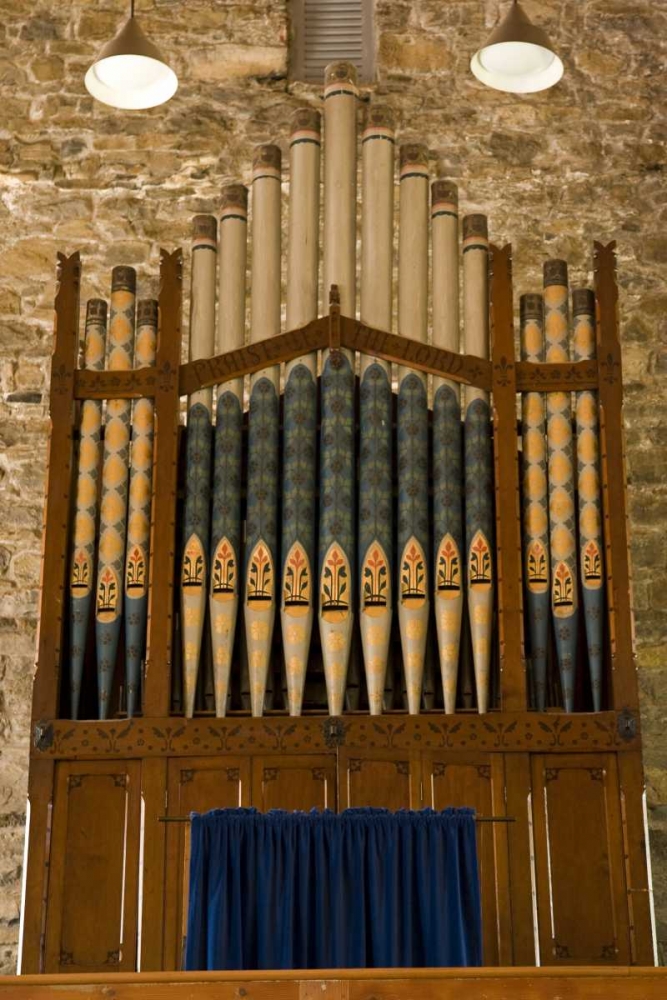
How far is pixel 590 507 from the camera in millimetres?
7883

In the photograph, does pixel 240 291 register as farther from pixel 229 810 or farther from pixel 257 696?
pixel 229 810

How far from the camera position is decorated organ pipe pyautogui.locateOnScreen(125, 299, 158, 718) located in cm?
779

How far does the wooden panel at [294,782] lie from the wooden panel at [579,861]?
3.22 feet

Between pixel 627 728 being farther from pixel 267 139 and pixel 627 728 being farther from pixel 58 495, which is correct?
pixel 267 139

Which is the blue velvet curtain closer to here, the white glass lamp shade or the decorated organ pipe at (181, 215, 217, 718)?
the decorated organ pipe at (181, 215, 217, 718)

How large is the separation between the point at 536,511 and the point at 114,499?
2131 millimetres

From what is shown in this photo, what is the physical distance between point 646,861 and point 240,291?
3.60 metres

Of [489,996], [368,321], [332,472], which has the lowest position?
[489,996]

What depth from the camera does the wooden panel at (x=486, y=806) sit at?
23.8 feet

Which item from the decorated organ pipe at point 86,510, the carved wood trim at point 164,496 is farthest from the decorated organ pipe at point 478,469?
the decorated organ pipe at point 86,510

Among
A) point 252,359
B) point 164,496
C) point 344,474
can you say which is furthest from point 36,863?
point 252,359

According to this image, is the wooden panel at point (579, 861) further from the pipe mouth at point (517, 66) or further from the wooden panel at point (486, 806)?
the pipe mouth at point (517, 66)

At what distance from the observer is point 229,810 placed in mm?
7043

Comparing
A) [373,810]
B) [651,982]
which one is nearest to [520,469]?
[373,810]
